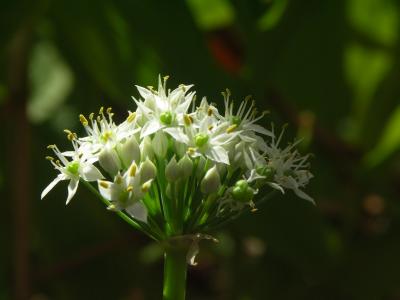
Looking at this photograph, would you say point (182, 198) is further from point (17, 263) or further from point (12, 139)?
point (12, 139)

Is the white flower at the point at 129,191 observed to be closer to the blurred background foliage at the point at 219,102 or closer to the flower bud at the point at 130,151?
the flower bud at the point at 130,151

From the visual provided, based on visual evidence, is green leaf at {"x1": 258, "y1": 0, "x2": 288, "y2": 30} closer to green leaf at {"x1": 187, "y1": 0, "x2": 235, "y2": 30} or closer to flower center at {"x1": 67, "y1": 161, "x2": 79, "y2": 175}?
green leaf at {"x1": 187, "y1": 0, "x2": 235, "y2": 30}

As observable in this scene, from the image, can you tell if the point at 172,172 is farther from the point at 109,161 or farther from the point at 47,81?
the point at 47,81

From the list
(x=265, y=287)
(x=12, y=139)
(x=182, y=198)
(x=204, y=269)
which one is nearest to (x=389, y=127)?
(x=265, y=287)

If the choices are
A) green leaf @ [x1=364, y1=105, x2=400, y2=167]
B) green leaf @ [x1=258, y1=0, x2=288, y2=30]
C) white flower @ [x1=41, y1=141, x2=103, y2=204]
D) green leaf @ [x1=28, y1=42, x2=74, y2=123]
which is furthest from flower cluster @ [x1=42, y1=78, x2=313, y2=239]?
green leaf @ [x1=28, y1=42, x2=74, y2=123]

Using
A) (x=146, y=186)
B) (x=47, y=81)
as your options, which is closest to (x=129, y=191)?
(x=146, y=186)
